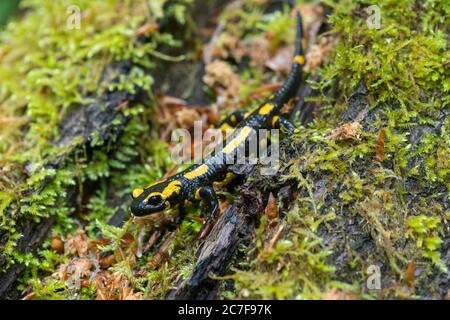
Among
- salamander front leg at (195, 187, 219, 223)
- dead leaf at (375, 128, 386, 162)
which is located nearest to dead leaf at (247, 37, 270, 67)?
salamander front leg at (195, 187, 219, 223)

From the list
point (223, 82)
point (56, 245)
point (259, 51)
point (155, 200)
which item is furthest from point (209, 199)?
point (259, 51)

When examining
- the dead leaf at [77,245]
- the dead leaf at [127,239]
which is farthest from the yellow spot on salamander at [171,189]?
the dead leaf at [77,245]

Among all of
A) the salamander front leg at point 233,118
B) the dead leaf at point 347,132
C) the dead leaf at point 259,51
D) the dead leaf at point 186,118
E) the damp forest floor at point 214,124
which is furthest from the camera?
the dead leaf at point 259,51

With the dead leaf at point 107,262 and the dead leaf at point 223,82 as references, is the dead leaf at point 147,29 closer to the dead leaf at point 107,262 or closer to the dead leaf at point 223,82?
the dead leaf at point 223,82

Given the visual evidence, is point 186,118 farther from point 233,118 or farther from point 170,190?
point 170,190

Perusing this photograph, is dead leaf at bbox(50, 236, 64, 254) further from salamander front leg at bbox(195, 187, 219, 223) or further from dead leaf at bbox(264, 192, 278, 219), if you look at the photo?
dead leaf at bbox(264, 192, 278, 219)

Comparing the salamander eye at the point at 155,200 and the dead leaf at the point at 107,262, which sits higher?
the salamander eye at the point at 155,200

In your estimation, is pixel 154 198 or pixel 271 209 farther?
pixel 154 198
